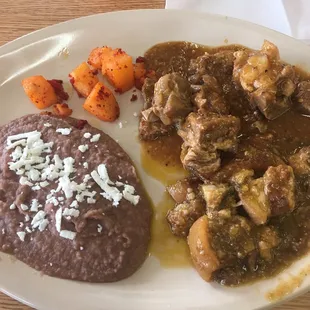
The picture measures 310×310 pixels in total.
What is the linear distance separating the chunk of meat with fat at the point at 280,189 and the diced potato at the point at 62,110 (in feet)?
3.69

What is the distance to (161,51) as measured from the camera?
3014 mm

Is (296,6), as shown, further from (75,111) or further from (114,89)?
(75,111)

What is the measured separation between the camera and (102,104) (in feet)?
9.18

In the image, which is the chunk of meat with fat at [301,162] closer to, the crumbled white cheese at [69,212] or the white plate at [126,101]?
the white plate at [126,101]

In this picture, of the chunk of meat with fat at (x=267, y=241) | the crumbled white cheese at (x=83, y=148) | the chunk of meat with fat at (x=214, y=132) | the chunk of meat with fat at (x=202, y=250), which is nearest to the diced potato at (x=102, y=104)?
the crumbled white cheese at (x=83, y=148)

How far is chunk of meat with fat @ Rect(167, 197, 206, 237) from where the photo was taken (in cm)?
245

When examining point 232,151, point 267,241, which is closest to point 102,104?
point 232,151

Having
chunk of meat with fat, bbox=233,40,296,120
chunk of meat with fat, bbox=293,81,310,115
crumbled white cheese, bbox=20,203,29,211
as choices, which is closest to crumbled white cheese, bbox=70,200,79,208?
crumbled white cheese, bbox=20,203,29,211

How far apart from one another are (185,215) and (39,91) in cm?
107

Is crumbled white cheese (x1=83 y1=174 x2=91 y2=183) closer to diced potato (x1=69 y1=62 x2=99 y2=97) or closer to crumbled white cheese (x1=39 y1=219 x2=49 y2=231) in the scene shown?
crumbled white cheese (x1=39 y1=219 x2=49 y2=231)

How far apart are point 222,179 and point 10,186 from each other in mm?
1027

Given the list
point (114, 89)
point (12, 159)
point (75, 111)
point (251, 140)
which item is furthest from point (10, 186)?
point (251, 140)

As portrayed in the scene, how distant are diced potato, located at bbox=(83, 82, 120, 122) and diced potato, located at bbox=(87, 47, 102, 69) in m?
0.16

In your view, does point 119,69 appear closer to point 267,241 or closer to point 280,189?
point 280,189
